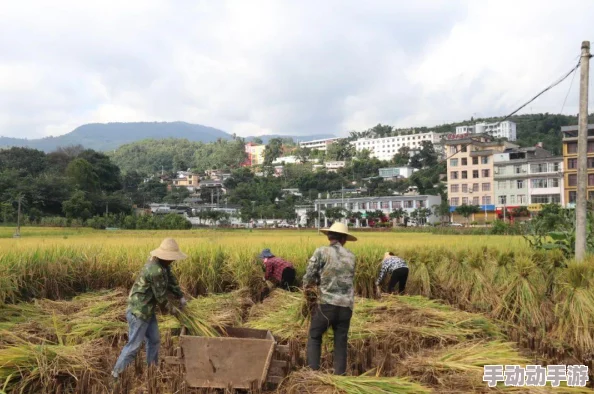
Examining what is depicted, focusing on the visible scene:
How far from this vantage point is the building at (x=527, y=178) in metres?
48.0

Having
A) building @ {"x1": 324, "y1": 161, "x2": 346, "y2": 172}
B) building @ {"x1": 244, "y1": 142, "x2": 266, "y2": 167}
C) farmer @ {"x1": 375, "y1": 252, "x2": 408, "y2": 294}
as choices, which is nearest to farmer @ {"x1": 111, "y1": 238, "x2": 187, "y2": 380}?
farmer @ {"x1": 375, "y1": 252, "x2": 408, "y2": 294}

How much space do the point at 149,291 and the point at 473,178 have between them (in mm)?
52959

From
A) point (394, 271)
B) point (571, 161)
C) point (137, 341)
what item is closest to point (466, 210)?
point (571, 161)

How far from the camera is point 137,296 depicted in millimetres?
4633

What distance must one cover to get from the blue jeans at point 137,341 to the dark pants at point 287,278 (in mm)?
3551

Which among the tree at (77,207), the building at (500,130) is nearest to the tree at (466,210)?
the tree at (77,207)

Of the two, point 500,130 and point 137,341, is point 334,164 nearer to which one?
point 500,130

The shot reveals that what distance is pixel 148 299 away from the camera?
4.64 meters

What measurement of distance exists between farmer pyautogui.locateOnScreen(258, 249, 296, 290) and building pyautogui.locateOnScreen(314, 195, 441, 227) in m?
46.4

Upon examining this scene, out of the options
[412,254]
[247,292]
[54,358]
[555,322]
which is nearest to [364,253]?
[412,254]

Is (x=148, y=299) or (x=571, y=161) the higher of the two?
(x=571, y=161)

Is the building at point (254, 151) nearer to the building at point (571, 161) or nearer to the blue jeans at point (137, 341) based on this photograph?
the building at point (571, 161)

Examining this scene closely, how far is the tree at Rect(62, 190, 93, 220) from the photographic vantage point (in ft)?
136

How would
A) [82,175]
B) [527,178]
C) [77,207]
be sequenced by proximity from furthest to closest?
[82,175] < [527,178] < [77,207]
